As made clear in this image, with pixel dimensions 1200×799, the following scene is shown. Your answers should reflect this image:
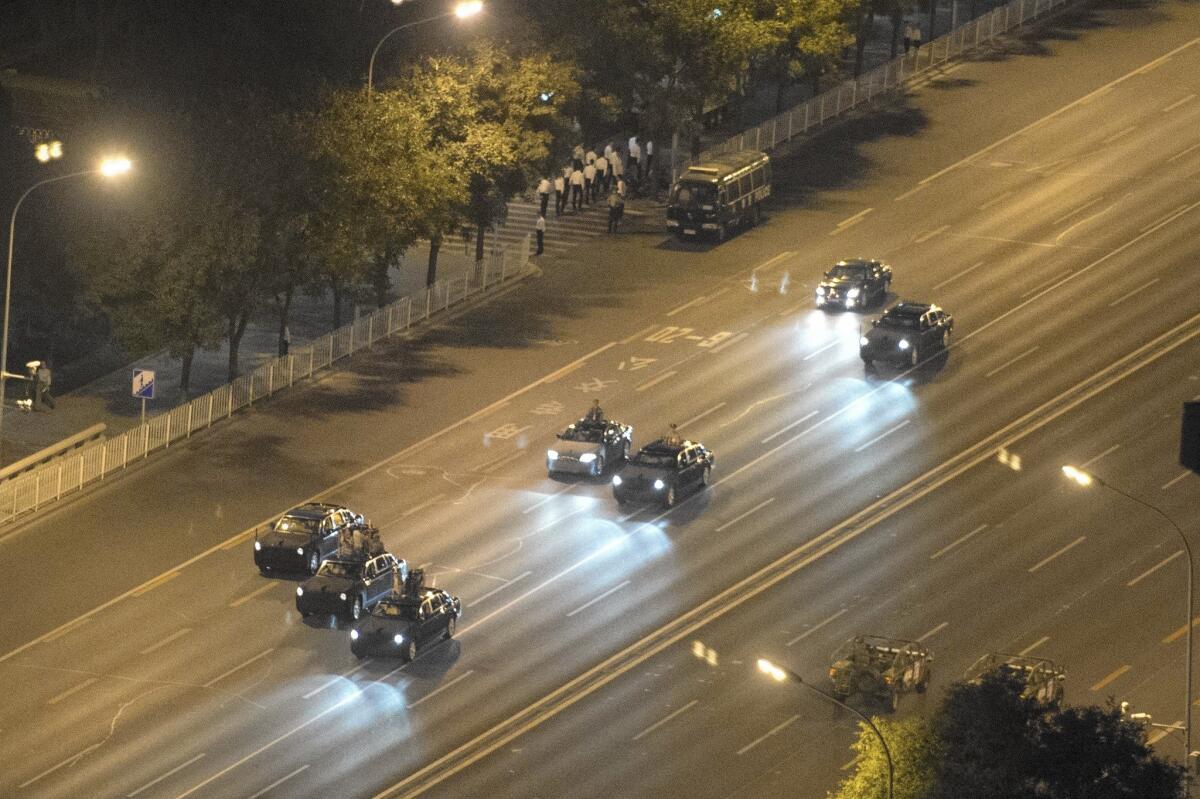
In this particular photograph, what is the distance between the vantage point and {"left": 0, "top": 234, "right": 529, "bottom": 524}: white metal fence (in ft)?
228

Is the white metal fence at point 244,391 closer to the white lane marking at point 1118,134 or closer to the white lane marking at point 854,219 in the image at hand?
the white lane marking at point 854,219

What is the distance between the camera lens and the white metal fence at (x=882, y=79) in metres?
101

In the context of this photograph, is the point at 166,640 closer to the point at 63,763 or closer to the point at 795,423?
the point at 63,763

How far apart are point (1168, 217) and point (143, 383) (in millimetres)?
37931

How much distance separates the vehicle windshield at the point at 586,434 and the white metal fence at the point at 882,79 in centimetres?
2874

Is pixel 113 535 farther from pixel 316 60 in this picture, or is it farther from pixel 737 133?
pixel 737 133

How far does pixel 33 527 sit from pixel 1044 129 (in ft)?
155

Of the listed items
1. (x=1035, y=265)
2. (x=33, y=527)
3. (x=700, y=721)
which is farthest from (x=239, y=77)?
(x=700, y=721)

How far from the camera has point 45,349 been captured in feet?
270

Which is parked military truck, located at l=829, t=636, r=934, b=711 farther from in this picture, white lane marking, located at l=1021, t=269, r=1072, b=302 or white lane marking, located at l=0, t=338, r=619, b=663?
white lane marking, located at l=1021, t=269, r=1072, b=302

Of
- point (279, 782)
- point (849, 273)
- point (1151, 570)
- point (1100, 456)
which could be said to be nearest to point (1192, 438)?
point (279, 782)

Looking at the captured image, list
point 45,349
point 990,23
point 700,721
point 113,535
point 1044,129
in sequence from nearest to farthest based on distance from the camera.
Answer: point 700,721 → point 113,535 → point 45,349 → point 1044,129 → point 990,23

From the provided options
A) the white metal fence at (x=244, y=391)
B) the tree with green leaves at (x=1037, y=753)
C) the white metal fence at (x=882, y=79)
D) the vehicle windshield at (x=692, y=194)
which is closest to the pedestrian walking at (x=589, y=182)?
the white metal fence at (x=882, y=79)

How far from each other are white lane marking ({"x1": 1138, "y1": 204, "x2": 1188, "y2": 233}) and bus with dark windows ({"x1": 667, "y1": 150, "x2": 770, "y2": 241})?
14.0m
